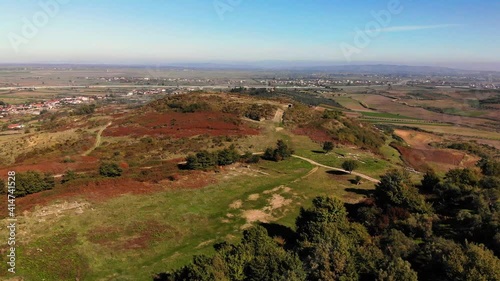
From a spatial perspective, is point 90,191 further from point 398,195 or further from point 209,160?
point 398,195

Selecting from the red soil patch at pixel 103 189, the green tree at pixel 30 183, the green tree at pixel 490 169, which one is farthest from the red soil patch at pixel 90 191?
the green tree at pixel 490 169

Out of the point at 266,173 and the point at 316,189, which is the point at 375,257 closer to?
the point at 316,189

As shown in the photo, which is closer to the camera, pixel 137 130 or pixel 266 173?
pixel 266 173

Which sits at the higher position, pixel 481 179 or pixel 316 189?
pixel 481 179

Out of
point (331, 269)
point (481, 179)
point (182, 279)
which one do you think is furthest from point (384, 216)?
point (182, 279)

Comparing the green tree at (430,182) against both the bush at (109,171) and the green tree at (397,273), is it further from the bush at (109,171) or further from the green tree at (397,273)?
the bush at (109,171)

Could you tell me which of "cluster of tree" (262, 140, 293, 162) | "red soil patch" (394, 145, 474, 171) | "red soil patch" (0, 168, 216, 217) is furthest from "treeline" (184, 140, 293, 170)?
"red soil patch" (394, 145, 474, 171)
